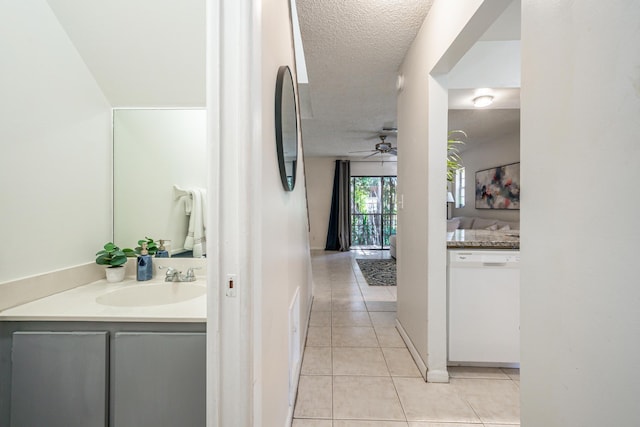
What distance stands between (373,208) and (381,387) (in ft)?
19.3

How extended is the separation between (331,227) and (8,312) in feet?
20.8

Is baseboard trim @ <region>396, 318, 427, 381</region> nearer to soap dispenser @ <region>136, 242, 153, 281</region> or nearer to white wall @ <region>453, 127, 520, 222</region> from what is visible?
soap dispenser @ <region>136, 242, 153, 281</region>

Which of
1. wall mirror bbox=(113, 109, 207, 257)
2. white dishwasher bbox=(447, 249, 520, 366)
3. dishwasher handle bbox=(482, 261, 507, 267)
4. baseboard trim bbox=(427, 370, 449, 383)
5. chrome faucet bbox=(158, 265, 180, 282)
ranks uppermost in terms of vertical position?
wall mirror bbox=(113, 109, 207, 257)

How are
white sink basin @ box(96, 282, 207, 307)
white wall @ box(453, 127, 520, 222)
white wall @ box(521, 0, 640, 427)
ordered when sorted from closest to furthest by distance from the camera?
white wall @ box(521, 0, 640, 427) < white sink basin @ box(96, 282, 207, 307) < white wall @ box(453, 127, 520, 222)

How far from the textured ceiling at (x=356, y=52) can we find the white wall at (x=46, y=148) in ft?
4.39

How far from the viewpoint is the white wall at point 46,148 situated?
3.30 feet

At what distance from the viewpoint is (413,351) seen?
1996mm

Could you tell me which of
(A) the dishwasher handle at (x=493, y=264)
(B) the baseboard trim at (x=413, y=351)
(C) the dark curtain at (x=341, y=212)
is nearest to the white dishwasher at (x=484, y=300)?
(A) the dishwasher handle at (x=493, y=264)

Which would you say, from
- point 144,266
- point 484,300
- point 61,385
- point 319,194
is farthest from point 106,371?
point 319,194

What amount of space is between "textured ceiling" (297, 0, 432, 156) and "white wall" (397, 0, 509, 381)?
0.60 ft

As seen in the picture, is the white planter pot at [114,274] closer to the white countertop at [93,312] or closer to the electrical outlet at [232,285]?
the white countertop at [93,312]

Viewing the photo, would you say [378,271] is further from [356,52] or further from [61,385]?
[61,385]

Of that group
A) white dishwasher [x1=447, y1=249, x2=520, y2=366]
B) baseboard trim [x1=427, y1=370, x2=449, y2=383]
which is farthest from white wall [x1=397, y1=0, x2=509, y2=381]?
white dishwasher [x1=447, y1=249, x2=520, y2=366]

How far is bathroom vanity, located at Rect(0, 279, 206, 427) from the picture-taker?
34.9 inches
